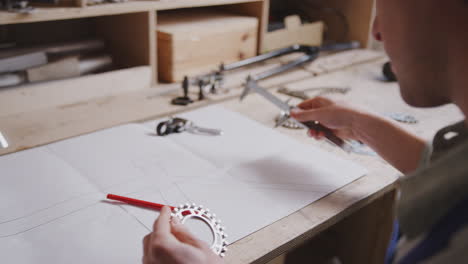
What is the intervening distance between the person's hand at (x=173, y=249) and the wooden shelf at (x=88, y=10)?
0.65m

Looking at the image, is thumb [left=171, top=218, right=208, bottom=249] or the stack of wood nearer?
thumb [left=171, top=218, right=208, bottom=249]

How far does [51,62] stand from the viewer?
119 centimetres

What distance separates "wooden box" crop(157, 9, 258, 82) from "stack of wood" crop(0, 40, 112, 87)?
0.19m

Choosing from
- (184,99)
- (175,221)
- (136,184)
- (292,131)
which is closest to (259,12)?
(184,99)

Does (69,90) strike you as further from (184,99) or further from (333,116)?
(333,116)

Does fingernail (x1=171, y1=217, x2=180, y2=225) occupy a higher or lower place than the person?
lower

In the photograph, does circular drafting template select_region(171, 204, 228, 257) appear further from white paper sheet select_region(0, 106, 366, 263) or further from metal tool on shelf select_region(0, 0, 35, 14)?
metal tool on shelf select_region(0, 0, 35, 14)

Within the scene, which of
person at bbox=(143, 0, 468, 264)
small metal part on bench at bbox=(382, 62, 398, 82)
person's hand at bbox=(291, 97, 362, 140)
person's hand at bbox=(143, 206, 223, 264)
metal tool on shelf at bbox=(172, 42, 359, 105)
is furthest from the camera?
small metal part on bench at bbox=(382, 62, 398, 82)

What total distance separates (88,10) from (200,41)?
38cm

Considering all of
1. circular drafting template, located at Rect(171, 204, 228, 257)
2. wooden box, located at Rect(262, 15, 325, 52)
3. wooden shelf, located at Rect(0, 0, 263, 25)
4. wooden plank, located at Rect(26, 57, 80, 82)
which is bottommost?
circular drafting template, located at Rect(171, 204, 228, 257)

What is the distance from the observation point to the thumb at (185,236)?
61 cm

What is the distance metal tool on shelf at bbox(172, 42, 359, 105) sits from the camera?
1230 mm

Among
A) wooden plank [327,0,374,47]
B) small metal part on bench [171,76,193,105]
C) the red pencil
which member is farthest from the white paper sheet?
wooden plank [327,0,374,47]

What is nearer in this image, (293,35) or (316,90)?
(316,90)
